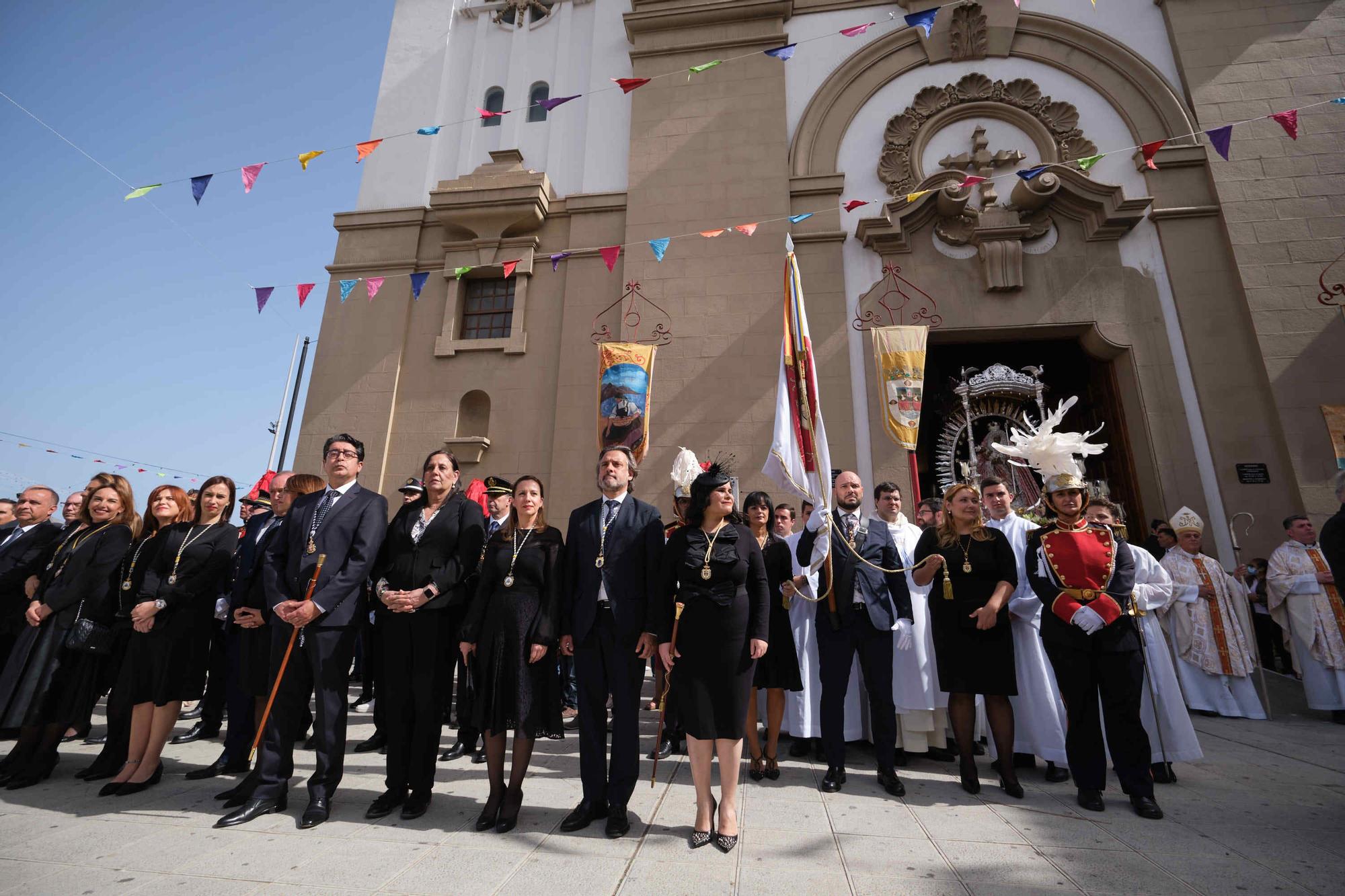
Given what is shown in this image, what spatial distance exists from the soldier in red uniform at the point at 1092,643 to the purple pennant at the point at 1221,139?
8.91 m

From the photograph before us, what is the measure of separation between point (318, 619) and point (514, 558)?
1.14 metres

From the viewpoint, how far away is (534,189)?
10.9 metres

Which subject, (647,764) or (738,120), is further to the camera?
(738,120)

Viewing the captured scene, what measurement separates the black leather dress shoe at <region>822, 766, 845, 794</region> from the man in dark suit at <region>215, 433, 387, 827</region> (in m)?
2.86

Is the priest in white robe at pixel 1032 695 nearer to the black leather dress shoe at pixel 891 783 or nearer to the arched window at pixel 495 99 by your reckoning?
the black leather dress shoe at pixel 891 783

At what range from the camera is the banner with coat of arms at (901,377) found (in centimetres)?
829

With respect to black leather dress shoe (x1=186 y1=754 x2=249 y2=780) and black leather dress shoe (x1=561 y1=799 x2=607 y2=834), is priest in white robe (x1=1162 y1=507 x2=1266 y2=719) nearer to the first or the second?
black leather dress shoe (x1=561 y1=799 x2=607 y2=834)

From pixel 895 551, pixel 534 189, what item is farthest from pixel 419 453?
pixel 895 551

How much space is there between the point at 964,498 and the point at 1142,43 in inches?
448

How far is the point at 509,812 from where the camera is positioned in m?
3.12

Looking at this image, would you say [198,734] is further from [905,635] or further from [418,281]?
[418,281]

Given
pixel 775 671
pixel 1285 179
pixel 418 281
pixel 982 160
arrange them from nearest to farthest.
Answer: pixel 775 671, pixel 1285 179, pixel 982 160, pixel 418 281

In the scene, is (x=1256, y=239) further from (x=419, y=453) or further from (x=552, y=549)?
(x=419, y=453)

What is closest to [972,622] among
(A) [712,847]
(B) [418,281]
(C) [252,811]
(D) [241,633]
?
(A) [712,847]
